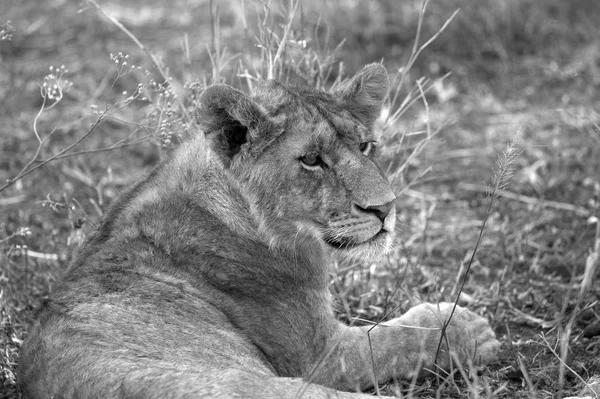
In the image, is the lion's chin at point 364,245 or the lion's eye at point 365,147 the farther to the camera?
the lion's eye at point 365,147

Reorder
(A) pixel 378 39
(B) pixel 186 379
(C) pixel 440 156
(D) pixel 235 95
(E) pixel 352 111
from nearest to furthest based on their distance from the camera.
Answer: (B) pixel 186 379
(D) pixel 235 95
(E) pixel 352 111
(C) pixel 440 156
(A) pixel 378 39

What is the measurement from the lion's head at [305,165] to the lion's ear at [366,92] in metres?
0.31

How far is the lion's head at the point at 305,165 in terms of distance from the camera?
14.0ft

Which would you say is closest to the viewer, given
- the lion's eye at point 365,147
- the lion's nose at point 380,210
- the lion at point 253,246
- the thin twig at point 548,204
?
the lion at point 253,246

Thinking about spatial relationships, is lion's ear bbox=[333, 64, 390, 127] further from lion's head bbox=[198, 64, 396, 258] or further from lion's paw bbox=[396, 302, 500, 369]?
lion's paw bbox=[396, 302, 500, 369]

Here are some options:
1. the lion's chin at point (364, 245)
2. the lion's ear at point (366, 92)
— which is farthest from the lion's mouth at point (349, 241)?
the lion's ear at point (366, 92)

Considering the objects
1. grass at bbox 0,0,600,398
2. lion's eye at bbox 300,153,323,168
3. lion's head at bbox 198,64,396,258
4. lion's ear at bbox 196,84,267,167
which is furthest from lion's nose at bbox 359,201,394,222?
lion's ear at bbox 196,84,267,167

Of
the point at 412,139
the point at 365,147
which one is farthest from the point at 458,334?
the point at 412,139

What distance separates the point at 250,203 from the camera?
4.44m

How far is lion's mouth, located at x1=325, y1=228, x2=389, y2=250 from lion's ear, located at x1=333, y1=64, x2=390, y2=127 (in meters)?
0.73

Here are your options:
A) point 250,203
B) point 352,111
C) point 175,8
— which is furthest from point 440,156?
point 175,8

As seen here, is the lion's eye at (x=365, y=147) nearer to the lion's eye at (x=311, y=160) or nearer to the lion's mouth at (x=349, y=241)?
the lion's eye at (x=311, y=160)

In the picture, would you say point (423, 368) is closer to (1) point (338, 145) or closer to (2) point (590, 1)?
(1) point (338, 145)

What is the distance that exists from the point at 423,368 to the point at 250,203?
1.13m
